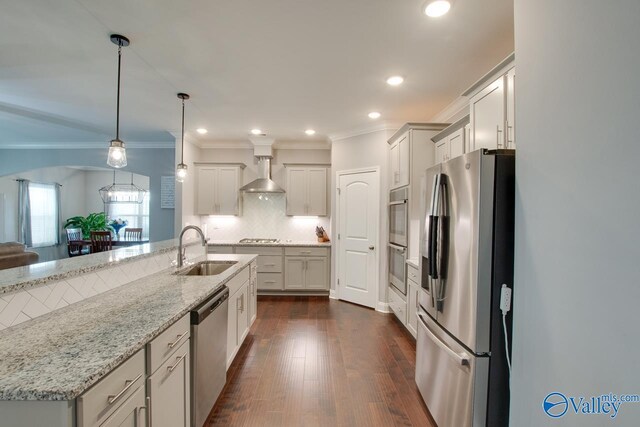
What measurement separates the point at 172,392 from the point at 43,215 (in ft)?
28.1

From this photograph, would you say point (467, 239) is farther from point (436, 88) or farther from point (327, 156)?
point (327, 156)

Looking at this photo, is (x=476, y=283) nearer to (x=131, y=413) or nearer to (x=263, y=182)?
(x=131, y=413)

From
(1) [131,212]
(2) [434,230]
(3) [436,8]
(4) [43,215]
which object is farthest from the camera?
(1) [131,212]

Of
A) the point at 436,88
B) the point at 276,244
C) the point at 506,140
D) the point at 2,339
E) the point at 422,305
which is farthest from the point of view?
the point at 276,244

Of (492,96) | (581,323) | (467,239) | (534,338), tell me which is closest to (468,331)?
(534,338)

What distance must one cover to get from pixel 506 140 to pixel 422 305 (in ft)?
4.22

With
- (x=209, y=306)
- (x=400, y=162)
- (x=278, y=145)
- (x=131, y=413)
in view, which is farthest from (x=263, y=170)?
(x=131, y=413)

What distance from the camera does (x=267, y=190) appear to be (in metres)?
4.83

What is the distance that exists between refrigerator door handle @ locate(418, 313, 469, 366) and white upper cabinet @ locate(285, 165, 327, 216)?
3.08m

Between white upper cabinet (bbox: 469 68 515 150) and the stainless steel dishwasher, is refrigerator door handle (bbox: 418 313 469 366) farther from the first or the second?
the stainless steel dishwasher

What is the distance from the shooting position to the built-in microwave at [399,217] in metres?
3.25

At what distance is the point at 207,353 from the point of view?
178cm

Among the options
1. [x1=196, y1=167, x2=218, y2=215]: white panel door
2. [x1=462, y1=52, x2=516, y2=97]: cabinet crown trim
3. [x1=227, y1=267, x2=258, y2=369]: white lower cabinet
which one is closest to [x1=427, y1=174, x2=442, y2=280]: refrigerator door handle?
[x1=462, y1=52, x2=516, y2=97]: cabinet crown trim

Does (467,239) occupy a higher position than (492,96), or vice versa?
(492,96)
